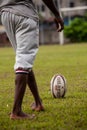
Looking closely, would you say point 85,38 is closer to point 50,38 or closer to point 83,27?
point 83,27

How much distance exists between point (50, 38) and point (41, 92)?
53601 mm

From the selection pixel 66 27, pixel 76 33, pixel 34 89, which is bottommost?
pixel 76 33

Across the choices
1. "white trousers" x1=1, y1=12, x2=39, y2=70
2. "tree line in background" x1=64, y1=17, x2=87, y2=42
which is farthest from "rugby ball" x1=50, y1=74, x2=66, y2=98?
"tree line in background" x1=64, y1=17, x2=87, y2=42

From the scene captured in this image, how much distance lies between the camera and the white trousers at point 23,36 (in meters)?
5.97

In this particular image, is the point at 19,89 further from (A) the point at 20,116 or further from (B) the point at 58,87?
(B) the point at 58,87

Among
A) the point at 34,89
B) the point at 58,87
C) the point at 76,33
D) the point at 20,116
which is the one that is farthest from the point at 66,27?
the point at 20,116

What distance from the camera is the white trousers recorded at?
597 cm

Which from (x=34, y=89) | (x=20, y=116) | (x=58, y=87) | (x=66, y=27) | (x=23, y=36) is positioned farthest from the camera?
(x=66, y=27)

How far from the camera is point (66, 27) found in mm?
52344

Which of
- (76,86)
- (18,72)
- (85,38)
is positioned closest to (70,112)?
(18,72)

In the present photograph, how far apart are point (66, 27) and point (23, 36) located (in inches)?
1834

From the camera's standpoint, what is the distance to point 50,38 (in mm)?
62594

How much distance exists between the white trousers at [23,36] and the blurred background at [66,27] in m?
31.2

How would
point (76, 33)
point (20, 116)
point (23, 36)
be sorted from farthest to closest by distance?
1. point (76, 33)
2. point (20, 116)
3. point (23, 36)
